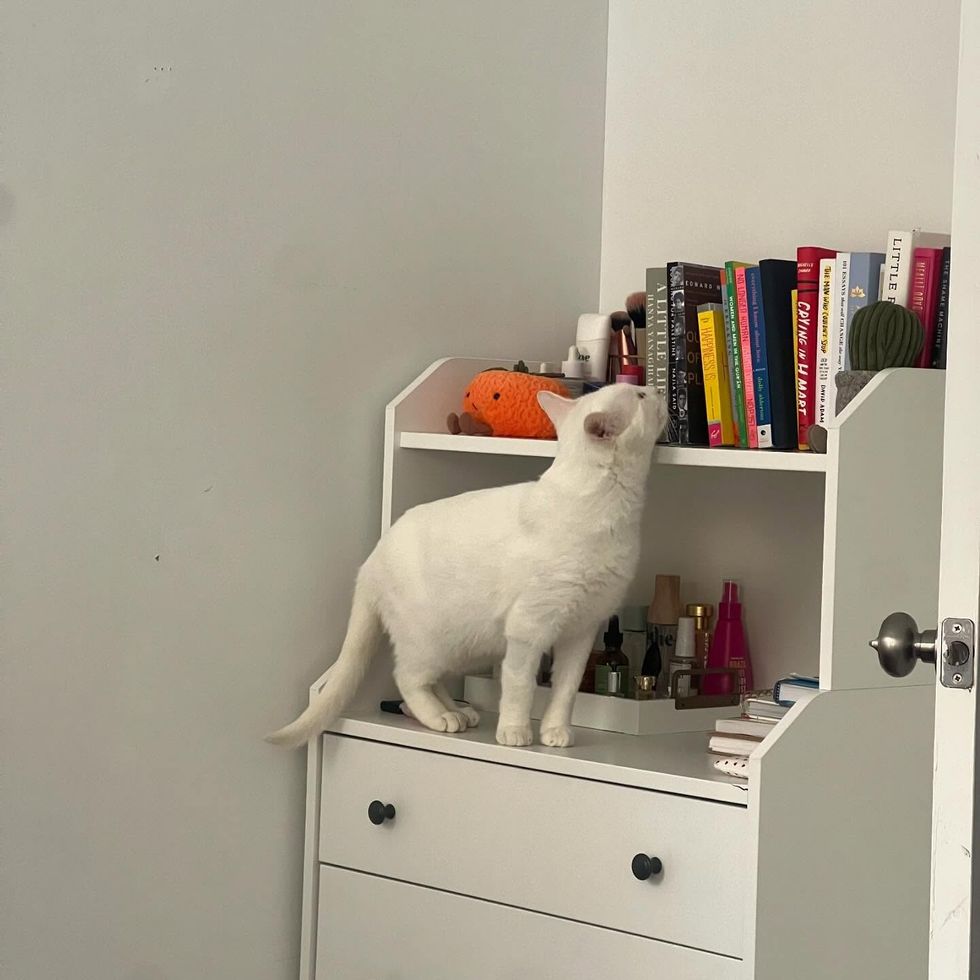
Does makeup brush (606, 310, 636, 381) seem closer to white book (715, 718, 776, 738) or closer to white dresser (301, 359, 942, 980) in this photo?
white dresser (301, 359, 942, 980)

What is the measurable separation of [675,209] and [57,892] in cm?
124

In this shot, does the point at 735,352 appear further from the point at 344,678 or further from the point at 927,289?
the point at 344,678

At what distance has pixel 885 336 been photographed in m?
1.61

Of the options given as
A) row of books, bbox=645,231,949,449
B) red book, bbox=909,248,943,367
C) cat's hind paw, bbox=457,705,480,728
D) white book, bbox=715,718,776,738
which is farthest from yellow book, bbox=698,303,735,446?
cat's hind paw, bbox=457,705,480,728

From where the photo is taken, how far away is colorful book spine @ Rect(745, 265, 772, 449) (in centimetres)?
173

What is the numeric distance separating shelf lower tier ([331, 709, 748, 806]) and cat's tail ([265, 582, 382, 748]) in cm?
4

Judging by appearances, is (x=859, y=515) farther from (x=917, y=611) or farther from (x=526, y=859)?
(x=526, y=859)

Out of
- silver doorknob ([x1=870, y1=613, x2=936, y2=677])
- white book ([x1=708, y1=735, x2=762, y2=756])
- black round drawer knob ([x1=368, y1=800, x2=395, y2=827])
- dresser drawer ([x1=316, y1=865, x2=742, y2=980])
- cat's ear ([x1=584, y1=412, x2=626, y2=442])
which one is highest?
cat's ear ([x1=584, y1=412, x2=626, y2=442])

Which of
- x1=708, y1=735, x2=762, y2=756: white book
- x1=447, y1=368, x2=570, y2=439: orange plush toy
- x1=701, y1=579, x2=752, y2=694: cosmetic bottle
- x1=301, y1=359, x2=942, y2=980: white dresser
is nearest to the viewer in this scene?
x1=301, y1=359, x2=942, y2=980: white dresser

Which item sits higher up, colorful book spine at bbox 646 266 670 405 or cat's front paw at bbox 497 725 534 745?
colorful book spine at bbox 646 266 670 405

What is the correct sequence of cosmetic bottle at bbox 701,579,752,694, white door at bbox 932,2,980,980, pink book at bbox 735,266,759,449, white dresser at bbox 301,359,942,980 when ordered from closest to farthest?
white door at bbox 932,2,980,980 < white dresser at bbox 301,359,942,980 < pink book at bbox 735,266,759,449 < cosmetic bottle at bbox 701,579,752,694

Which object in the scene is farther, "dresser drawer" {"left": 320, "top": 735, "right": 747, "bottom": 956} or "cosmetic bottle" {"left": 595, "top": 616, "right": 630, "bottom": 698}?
"cosmetic bottle" {"left": 595, "top": 616, "right": 630, "bottom": 698}

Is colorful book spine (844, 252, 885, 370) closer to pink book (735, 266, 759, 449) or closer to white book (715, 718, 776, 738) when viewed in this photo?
pink book (735, 266, 759, 449)

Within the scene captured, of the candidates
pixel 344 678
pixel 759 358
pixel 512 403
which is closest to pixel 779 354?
pixel 759 358
